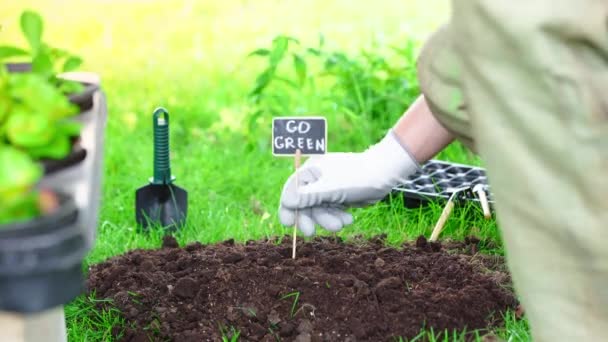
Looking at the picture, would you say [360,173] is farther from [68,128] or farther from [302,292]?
[68,128]

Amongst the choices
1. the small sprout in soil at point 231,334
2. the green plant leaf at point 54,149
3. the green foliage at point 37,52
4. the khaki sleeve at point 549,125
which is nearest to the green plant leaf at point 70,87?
the green foliage at point 37,52

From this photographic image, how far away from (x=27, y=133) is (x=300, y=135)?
1.11 m

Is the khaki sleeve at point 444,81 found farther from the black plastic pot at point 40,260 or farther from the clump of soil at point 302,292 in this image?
the black plastic pot at point 40,260

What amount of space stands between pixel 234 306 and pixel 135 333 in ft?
0.79

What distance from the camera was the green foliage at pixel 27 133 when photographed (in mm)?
1170

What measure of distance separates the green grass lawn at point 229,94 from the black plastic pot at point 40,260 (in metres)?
1.03

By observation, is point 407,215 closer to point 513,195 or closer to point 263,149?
point 263,149

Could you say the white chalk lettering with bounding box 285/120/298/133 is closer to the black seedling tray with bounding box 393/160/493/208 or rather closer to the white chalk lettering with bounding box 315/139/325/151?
the white chalk lettering with bounding box 315/139/325/151

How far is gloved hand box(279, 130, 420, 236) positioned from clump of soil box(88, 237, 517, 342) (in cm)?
10

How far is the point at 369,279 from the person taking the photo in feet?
7.45

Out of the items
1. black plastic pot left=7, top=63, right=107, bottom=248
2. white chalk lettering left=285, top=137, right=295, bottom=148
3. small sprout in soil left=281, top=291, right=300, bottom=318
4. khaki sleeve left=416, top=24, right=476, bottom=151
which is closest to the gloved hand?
white chalk lettering left=285, top=137, right=295, bottom=148

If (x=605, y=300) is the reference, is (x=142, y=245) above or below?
below

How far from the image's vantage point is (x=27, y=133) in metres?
1.27

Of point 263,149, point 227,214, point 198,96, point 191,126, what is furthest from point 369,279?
point 198,96
